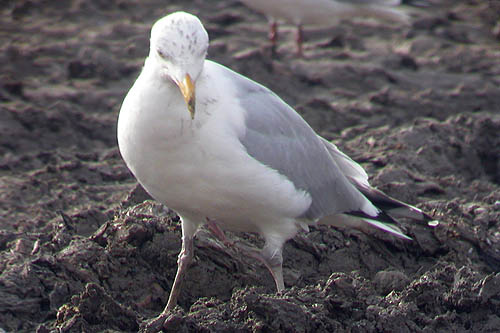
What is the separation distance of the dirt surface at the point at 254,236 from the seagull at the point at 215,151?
1.19 ft

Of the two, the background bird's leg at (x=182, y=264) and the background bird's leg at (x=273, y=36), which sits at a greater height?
the background bird's leg at (x=182, y=264)

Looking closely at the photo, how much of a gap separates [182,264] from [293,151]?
2.79 feet

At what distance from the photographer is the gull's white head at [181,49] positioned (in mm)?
4562

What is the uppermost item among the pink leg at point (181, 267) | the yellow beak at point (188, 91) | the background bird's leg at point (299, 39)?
the yellow beak at point (188, 91)

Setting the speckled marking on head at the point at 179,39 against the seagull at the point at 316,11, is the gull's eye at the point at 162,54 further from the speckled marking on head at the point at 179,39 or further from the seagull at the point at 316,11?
the seagull at the point at 316,11

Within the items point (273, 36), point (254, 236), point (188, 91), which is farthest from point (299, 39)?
point (188, 91)

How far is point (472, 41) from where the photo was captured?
10.9 metres

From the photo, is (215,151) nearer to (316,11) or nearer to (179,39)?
(179,39)

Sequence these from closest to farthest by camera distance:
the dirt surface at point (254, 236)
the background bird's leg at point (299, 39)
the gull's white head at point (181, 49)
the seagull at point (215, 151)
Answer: the gull's white head at point (181, 49), the seagull at point (215, 151), the dirt surface at point (254, 236), the background bird's leg at point (299, 39)

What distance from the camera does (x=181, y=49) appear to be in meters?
4.57

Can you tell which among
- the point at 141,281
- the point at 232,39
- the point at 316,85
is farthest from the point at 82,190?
the point at 232,39

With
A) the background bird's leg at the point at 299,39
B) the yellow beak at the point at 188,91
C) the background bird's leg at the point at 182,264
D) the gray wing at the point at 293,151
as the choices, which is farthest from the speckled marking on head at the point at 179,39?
the background bird's leg at the point at 299,39

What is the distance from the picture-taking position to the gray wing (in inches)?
199

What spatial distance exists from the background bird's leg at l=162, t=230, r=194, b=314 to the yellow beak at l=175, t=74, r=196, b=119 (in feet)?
3.28
